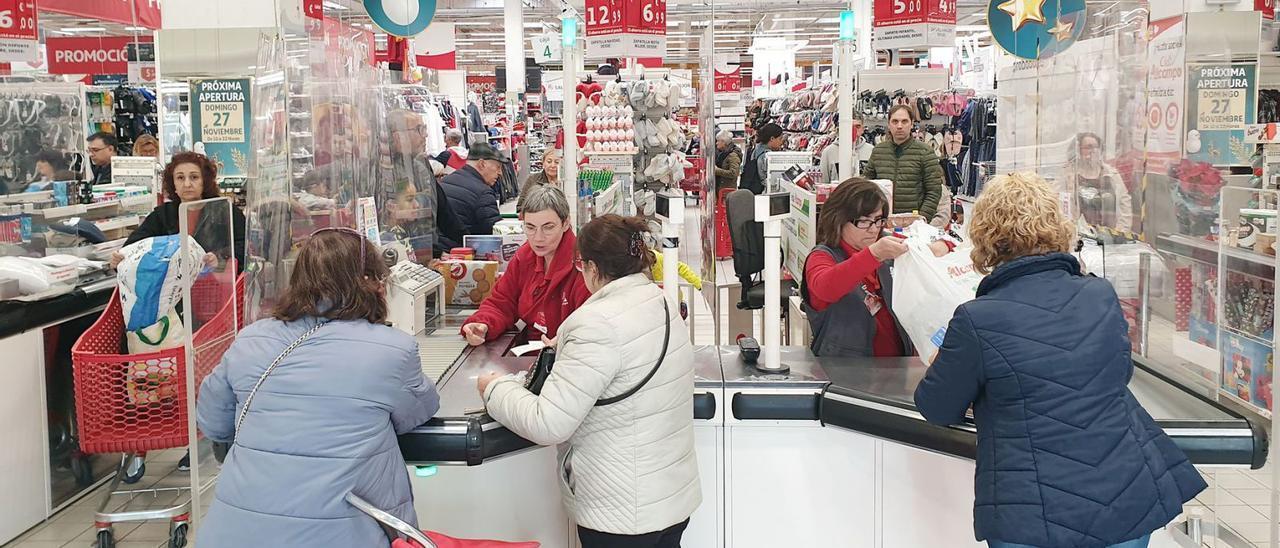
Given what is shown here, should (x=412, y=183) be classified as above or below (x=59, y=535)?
above

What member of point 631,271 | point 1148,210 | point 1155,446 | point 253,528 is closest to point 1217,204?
point 1148,210

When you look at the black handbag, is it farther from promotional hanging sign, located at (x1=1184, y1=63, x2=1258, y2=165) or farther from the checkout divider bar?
promotional hanging sign, located at (x1=1184, y1=63, x2=1258, y2=165)

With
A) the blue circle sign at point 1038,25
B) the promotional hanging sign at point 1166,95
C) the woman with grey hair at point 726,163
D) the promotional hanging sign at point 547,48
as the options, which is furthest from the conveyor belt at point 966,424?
the promotional hanging sign at point 547,48

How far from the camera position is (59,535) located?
4703 millimetres

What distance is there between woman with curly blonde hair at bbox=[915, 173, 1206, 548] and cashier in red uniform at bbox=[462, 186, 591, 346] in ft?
5.87

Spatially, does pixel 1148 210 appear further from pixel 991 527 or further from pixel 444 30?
pixel 444 30

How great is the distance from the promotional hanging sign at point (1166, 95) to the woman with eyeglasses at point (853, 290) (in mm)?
1017

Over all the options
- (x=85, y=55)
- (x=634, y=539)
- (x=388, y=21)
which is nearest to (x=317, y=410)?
(x=634, y=539)

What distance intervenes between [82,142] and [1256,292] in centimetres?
767

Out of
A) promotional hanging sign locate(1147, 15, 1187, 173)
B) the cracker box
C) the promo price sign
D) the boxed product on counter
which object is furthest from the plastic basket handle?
the promo price sign

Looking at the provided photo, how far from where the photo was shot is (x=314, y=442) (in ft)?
7.89

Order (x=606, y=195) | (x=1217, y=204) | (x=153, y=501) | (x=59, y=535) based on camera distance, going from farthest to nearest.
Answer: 1. (x=606, y=195)
2. (x=153, y=501)
3. (x=59, y=535)
4. (x=1217, y=204)

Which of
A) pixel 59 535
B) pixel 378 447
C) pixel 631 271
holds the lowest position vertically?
Result: pixel 59 535

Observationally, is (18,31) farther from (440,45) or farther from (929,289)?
(440,45)
